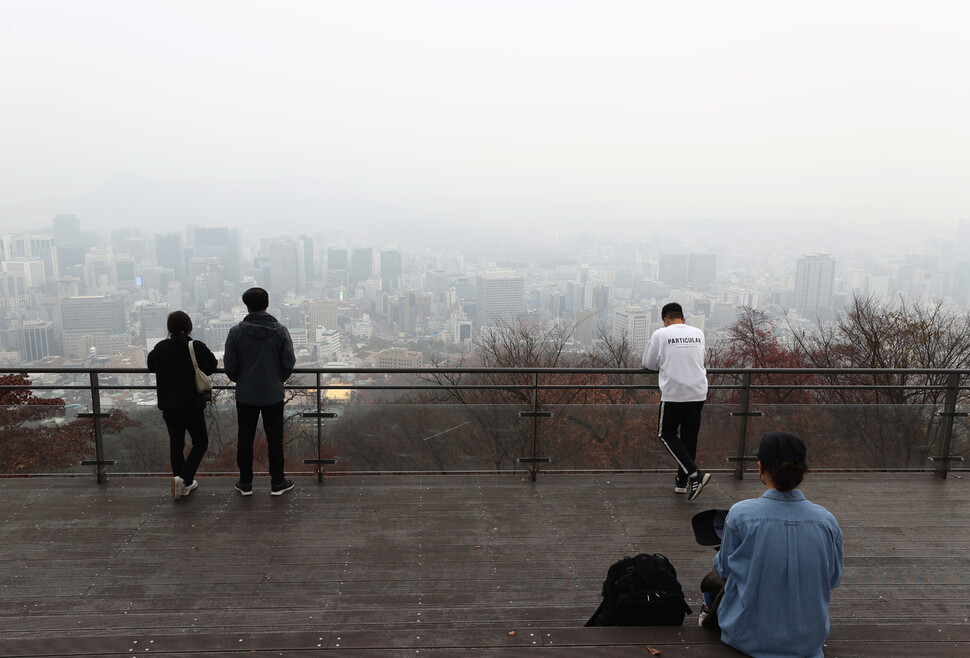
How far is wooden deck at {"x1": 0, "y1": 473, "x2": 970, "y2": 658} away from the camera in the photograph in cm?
323

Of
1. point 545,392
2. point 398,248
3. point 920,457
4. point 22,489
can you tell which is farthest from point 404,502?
point 398,248

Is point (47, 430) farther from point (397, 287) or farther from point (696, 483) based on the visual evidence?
point (397, 287)

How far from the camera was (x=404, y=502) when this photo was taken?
5.40 meters

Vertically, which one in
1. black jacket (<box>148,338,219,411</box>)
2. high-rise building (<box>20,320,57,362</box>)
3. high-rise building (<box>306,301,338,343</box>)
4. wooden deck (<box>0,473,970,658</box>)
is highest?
black jacket (<box>148,338,219,411</box>)

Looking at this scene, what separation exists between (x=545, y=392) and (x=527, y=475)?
815 mm

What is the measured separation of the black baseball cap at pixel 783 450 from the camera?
2.57 m

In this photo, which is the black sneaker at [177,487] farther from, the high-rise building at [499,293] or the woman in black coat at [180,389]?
the high-rise building at [499,293]

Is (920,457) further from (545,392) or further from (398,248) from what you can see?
(398,248)

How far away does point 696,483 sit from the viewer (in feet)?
17.7

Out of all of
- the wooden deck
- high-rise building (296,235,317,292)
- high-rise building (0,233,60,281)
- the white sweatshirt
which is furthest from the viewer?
high-rise building (296,235,317,292)

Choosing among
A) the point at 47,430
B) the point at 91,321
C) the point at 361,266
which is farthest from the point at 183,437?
the point at 361,266

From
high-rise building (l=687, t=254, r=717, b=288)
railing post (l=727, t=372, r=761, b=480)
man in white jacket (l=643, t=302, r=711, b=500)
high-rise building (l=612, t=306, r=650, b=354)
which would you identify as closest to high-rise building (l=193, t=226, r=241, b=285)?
high-rise building (l=687, t=254, r=717, b=288)

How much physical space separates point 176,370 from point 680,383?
4.16 m

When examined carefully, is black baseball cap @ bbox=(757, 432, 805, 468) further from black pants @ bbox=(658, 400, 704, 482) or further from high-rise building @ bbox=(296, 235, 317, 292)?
high-rise building @ bbox=(296, 235, 317, 292)
